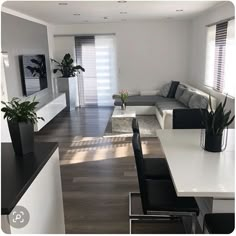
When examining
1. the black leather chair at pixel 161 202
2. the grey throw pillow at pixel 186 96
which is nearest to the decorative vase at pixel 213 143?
the black leather chair at pixel 161 202

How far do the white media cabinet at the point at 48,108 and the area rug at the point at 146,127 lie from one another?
1.19 meters

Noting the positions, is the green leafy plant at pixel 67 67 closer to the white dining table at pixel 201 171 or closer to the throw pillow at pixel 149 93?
the throw pillow at pixel 149 93

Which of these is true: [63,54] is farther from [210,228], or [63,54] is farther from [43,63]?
[210,228]

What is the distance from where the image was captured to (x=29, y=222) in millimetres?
1271

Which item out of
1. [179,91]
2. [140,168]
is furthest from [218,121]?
[179,91]

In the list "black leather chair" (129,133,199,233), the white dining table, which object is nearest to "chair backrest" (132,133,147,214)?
"black leather chair" (129,133,199,233)

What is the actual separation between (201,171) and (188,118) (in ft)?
3.89

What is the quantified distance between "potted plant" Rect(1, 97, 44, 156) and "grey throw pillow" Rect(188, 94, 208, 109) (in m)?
3.56

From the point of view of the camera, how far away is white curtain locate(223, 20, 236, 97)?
13.8ft

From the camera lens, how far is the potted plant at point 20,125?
1582 millimetres

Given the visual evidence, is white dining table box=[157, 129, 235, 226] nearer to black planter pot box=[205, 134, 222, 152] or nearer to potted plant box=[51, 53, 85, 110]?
black planter pot box=[205, 134, 222, 152]

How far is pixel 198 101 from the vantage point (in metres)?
4.84

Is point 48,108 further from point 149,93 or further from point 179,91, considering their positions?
point 179,91

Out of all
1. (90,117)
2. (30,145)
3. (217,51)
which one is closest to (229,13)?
(217,51)
